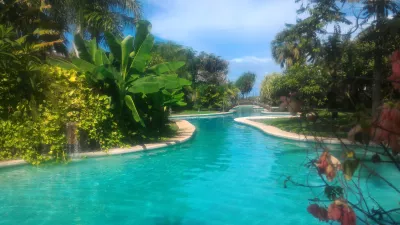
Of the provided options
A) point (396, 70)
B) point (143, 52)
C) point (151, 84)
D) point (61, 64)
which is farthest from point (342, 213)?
point (61, 64)

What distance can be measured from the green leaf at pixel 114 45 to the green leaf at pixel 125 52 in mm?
193

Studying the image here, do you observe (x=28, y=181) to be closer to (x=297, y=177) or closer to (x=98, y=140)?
(x=98, y=140)

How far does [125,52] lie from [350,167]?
36.3 ft

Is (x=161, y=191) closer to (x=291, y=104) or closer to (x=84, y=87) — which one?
(x=291, y=104)

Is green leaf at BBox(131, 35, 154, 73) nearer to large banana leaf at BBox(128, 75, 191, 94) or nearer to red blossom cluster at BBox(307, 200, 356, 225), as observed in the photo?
large banana leaf at BBox(128, 75, 191, 94)

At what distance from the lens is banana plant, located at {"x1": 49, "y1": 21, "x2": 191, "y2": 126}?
11.1 metres

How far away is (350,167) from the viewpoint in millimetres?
1588

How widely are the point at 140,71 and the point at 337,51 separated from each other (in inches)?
310

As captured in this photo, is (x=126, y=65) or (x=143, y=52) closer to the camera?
(x=143, y=52)

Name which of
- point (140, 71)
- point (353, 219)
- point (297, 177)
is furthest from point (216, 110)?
point (353, 219)

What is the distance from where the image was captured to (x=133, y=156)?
1088cm

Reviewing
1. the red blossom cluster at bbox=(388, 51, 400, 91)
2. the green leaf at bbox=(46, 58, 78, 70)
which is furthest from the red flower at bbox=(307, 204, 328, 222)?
the green leaf at bbox=(46, 58, 78, 70)

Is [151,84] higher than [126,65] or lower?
lower

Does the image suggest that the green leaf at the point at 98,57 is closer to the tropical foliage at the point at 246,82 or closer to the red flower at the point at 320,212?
the red flower at the point at 320,212
